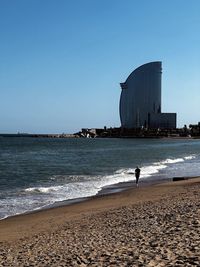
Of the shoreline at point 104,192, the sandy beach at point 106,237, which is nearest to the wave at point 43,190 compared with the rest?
the shoreline at point 104,192

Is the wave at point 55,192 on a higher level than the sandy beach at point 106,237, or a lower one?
lower

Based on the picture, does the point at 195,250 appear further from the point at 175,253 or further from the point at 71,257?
the point at 71,257

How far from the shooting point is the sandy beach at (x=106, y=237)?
9.45 metres

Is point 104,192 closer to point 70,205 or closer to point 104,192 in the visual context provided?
point 104,192

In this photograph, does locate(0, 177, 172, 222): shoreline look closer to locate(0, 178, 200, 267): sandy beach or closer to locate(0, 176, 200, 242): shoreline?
locate(0, 176, 200, 242): shoreline

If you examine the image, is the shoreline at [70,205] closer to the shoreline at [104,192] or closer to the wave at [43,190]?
the shoreline at [104,192]

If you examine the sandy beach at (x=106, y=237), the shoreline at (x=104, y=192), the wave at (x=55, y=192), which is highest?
the sandy beach at (x=106, y=237)

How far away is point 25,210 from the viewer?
20047mm

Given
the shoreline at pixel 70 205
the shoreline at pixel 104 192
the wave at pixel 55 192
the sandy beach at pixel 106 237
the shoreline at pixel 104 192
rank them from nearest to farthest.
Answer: the sandy beach at pixel 106 237 < the shoreline at pixel 70 205 < the shoreline at pixel 104 192 < the shoreline at pixel 104 192 < the wave at pixel 55 192

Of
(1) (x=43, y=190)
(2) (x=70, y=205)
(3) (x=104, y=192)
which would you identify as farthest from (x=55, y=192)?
(2) (x=70, y=205)

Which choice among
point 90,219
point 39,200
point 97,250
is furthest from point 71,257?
point 39,200

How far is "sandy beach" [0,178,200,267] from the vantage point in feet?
31.0

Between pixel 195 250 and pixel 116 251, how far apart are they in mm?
1754

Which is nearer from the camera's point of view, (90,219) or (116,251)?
(116,251)
